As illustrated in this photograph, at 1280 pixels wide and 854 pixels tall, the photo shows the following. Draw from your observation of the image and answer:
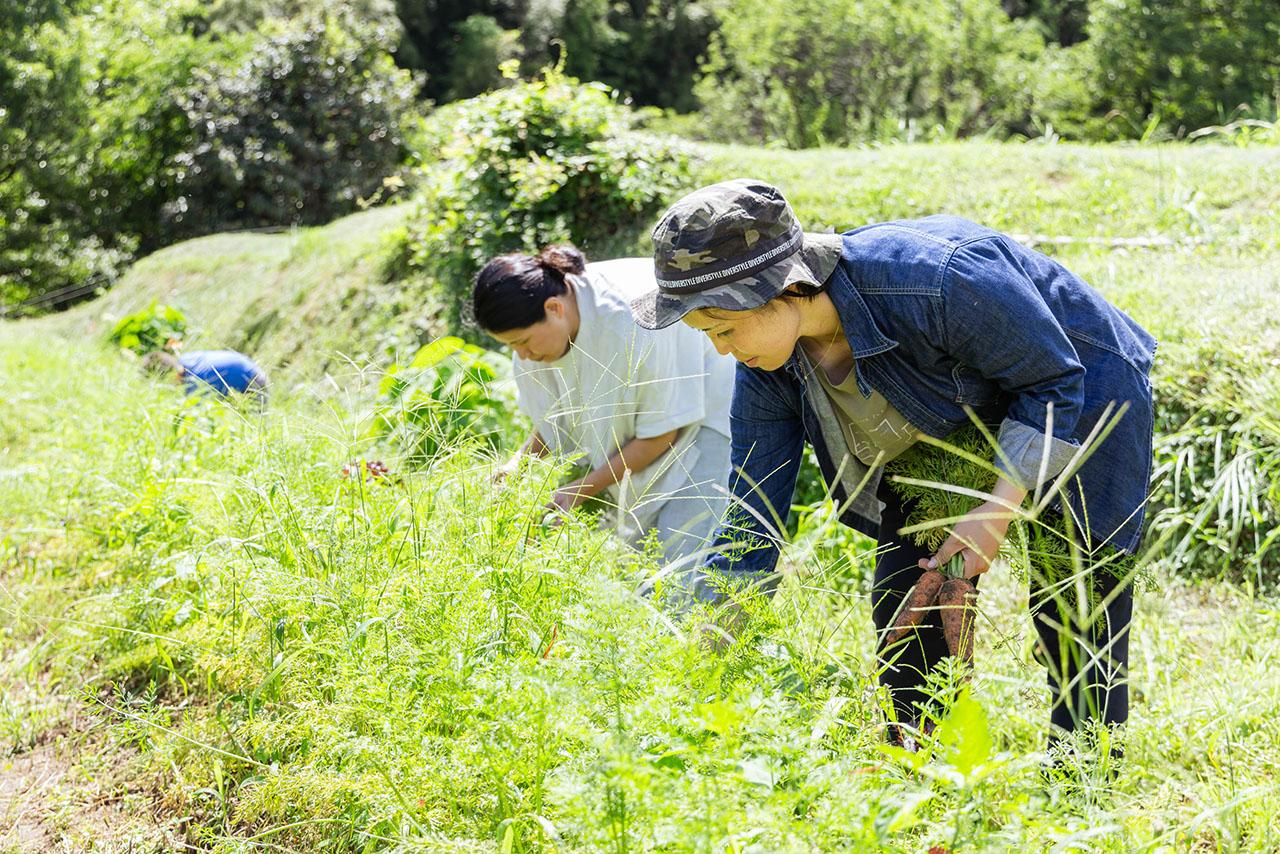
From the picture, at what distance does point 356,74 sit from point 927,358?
46.9 ft

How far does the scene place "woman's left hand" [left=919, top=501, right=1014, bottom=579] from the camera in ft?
6.14

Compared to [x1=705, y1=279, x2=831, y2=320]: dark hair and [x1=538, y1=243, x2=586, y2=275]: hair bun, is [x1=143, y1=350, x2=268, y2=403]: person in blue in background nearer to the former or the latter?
[x1=538, y1=243, x2=586, y2=275]: hair bun

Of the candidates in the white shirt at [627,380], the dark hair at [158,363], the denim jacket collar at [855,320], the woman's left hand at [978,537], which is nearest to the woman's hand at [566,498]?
the white shirt at [627,380]

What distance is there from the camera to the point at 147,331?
7516mm

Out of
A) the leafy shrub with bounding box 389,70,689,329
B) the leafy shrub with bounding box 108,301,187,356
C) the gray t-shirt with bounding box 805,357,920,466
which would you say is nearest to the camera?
the gray t-shirt with bounding box 805,357,920,466

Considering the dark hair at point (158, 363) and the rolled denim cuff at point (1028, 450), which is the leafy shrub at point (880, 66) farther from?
the rolled denim cuff at point (1028, 450)

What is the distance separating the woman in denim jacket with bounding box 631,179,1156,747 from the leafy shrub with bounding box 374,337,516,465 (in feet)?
2.86

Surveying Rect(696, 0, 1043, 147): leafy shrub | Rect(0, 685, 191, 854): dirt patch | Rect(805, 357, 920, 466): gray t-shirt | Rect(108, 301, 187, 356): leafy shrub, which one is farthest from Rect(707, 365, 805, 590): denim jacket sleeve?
Rect(696, 0, 1043, 147): leafy shrub

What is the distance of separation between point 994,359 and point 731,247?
1.66 ft

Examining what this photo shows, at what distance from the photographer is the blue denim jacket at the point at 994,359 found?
1927mm

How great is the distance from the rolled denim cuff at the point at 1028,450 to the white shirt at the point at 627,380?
1113mm

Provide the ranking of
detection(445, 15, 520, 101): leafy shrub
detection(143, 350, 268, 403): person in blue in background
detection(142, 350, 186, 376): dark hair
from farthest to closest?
detection(445, 15, 520, 101): leafy shrub, detection(142, 350, 186, 376): dark hair, detection(143, 350, 268, 403): person in blue in background

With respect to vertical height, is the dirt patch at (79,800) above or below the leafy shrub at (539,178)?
below

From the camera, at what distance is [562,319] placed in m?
3.07
